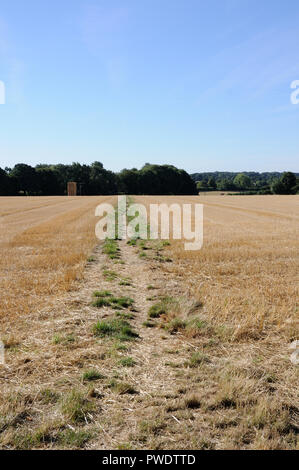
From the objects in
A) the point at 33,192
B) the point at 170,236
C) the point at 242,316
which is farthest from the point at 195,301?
the point at 33,192

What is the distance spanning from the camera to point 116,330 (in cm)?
709

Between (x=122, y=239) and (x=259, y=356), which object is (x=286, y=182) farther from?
(x=259, y=356)

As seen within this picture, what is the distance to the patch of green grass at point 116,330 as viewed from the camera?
6.80 m

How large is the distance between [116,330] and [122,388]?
2.10 m

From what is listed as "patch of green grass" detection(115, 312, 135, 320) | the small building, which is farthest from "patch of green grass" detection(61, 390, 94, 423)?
the small building

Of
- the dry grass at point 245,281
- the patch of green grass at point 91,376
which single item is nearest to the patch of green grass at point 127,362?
the patch of green grass at point 91,376

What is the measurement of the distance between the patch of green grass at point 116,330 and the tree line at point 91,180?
118m

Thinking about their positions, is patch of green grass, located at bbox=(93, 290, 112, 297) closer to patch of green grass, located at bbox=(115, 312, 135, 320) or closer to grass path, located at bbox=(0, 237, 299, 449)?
Result: grass path, located at bbox=(0, 237, 299, 449)

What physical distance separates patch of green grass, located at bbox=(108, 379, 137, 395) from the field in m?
0.02

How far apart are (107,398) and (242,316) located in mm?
3871

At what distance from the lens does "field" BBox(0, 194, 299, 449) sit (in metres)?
4.18

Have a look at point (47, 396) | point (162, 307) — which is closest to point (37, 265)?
point (162, 307)

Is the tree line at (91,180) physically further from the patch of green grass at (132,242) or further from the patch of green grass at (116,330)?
the patch of green grass at (116,330)
